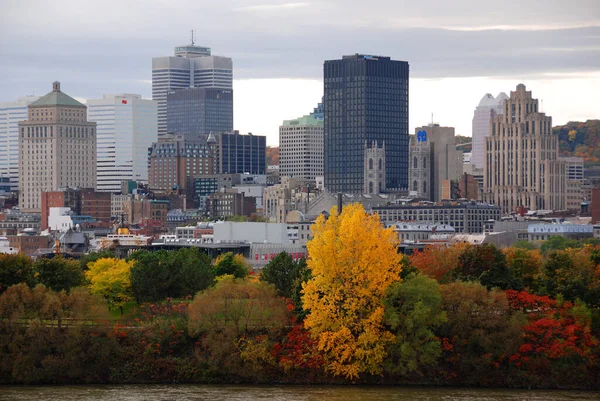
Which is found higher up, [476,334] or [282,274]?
[282,274]

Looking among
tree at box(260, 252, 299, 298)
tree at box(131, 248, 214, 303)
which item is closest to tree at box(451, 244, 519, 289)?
tree at box(260, 252, 299, 298)

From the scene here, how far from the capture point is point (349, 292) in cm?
10350

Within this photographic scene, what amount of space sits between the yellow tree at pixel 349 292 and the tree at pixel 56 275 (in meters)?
25.6

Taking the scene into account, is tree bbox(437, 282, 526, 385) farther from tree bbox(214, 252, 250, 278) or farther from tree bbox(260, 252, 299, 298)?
tree bbox(214, 252, 250, 278)

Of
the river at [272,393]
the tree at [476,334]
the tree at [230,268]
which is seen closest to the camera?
the river at [272,393]

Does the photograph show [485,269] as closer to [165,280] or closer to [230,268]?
[165,280]

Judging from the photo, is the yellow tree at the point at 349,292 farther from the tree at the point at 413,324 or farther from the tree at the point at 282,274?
the tree at the point at 282,274

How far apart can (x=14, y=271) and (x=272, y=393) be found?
30.1 m

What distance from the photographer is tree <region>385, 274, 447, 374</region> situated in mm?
101688

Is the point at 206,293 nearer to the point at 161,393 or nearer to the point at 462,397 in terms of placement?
the point at 161,393

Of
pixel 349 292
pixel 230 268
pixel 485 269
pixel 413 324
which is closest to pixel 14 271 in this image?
pixel 230 268

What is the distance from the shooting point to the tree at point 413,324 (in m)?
102

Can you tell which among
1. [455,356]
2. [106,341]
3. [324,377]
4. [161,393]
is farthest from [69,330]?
[455,356]

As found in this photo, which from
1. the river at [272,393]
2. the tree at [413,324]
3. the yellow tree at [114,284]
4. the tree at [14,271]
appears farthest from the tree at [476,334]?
the tree at [14,271]
